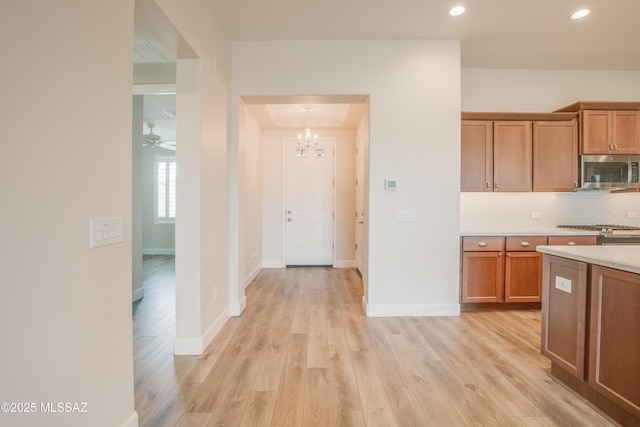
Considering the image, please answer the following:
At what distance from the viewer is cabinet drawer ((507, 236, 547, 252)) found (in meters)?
3.35

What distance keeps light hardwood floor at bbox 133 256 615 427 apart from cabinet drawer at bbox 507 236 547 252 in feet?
2.56

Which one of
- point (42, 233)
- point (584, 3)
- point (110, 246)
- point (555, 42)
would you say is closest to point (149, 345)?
point (110, 246)

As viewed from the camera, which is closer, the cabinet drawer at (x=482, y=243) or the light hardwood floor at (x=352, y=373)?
the light hardwood floor at (x=352, y=373)

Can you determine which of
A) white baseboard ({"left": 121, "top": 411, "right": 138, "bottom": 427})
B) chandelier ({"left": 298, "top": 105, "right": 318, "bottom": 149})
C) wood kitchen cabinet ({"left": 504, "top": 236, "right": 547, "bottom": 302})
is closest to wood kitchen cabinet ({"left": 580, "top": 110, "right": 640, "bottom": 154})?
wood kitchen cabinet ({"left": 504, "top": 236, "right": 547, "bottom": 302})

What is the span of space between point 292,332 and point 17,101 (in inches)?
100

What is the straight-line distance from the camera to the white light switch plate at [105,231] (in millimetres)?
1257

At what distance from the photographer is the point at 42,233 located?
1.03 m

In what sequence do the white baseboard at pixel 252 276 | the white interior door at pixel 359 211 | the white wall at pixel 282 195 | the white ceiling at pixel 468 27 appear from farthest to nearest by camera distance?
the white wall at pixel 282 195 < the white interior door at pixel 359 211 < the white baseboard at pixel 252 276 < the white ceiling at pixel 468 27

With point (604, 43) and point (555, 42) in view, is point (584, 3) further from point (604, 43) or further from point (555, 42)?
point (604, 43)

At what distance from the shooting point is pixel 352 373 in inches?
83.8

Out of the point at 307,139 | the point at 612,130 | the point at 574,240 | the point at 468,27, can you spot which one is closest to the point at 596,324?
the point at 574,240

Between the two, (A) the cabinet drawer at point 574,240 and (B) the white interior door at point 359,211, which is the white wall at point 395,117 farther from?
(B) the white interior door at point 359,211

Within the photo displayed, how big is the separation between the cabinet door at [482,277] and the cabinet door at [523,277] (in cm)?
8

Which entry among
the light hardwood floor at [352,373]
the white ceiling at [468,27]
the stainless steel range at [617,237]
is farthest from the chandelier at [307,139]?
the stainless steel range at [617,237]
